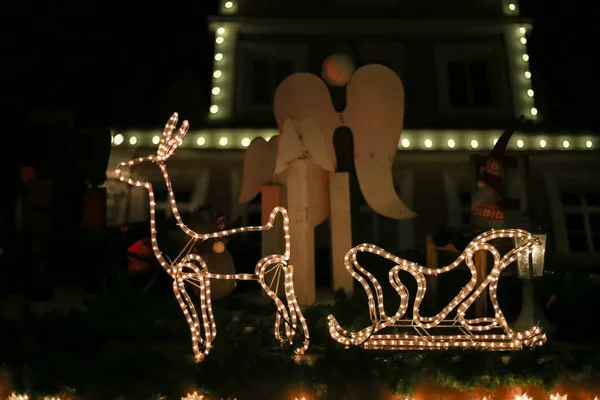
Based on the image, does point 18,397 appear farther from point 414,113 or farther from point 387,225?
point 414,113

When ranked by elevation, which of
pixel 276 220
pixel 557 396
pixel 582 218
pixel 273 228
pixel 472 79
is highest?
pixel 472 79

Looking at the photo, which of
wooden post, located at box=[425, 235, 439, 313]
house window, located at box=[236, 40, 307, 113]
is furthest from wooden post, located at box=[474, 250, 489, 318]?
house window, located at box=[236, 40, 307, 113]

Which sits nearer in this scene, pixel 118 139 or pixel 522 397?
pixel 522 397

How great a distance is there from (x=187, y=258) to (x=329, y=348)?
4.77ft

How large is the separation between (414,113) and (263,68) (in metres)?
3.32

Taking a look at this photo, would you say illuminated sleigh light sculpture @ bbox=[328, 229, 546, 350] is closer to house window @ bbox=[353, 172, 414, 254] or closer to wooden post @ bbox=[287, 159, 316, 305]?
wooden post @ bbox=[287, 159, 316, 305]

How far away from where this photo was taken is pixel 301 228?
6824mm

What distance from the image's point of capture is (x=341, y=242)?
6992 mm

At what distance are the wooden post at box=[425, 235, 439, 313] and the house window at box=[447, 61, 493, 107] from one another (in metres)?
6.12

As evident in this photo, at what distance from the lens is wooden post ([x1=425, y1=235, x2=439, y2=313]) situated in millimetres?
7168

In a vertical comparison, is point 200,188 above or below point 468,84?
below

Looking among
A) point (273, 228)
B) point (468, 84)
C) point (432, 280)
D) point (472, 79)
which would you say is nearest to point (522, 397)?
point (432, 280)

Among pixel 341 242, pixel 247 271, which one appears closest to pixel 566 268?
pixel 341 242

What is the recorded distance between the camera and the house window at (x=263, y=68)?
39.8ft
